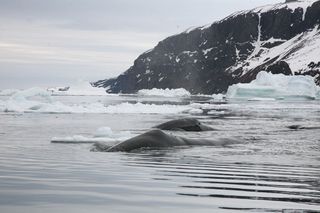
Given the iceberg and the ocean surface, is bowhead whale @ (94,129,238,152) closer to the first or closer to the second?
the ocean surface

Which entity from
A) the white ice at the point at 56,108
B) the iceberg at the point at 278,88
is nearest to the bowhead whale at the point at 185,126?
the white ice at the point at 56,108

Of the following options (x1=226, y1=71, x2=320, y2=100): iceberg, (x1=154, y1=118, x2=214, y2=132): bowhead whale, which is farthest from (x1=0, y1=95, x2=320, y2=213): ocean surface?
(x1=226, y1=71, x2=320, y2=100): iceberg

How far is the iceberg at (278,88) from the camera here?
102 m

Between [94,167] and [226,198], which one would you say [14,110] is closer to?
[94,167]

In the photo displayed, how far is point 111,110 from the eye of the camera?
4494 cm

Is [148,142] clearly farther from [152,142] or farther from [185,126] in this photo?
[185,126]

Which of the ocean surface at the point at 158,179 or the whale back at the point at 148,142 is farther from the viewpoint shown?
the whale back at the point at 148,142

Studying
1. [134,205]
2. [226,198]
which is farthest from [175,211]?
[226,198]

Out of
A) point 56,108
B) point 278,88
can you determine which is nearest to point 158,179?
point 56,108

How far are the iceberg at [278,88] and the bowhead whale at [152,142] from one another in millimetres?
88034

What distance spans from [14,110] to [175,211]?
3992cm

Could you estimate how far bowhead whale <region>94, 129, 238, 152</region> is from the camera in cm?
1330

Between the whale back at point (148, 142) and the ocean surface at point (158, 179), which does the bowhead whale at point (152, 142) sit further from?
the ocean surface at point (158, 179)

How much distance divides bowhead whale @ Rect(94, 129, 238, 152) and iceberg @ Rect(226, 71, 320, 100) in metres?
88.0
